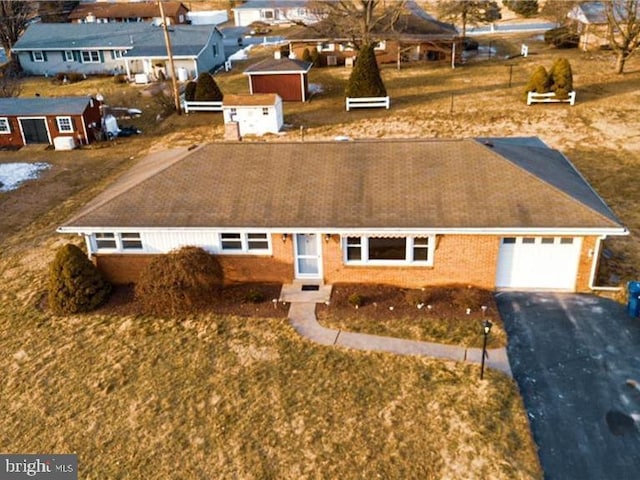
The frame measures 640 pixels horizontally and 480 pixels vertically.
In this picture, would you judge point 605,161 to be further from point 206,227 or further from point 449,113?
point 206,227

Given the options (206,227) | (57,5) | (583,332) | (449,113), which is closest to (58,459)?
(206,227)

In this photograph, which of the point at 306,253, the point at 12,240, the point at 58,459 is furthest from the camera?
the point at 12,240

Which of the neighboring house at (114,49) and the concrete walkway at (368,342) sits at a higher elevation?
the neighboring house at (114,49)

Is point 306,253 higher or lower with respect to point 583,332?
higher

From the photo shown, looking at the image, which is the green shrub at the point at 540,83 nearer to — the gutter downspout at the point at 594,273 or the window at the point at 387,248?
the gutter downspout at the point at 594,273

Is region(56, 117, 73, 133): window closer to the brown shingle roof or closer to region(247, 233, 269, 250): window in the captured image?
the brown shingle roof

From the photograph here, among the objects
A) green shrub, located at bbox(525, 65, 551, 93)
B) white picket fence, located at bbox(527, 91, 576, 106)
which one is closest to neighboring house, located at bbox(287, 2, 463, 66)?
green shrub, located at bbox(525, 65, 551, 93)

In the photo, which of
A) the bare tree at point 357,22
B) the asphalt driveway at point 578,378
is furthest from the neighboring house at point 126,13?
the asphalt driveway at point 578,378
